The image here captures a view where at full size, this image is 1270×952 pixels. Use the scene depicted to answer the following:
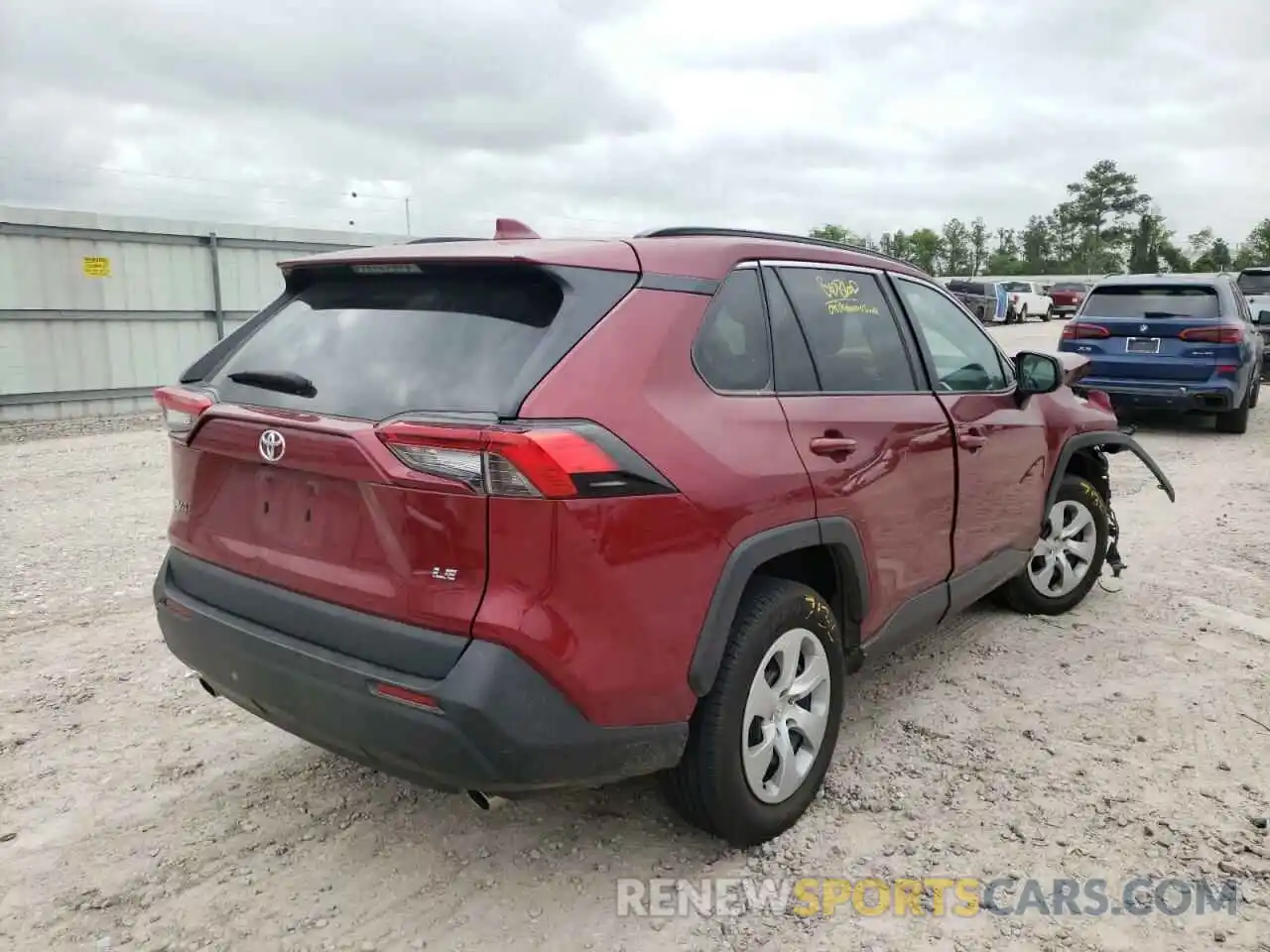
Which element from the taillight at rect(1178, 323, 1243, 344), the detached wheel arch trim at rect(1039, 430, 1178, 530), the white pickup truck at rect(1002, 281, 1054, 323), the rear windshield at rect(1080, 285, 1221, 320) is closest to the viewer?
the detached wheel arch trim at rect(1039, 430, 1178, 530)

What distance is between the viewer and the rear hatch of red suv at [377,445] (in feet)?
7.05

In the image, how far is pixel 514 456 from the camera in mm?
2094

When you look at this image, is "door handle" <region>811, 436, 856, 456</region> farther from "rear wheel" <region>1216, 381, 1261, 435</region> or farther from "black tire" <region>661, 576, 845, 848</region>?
"rear wheel" <region>1216, 381, 1261, 435</region>

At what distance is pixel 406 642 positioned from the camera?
2.21 m

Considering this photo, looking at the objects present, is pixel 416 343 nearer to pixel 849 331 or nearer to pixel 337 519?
pixel 337 519

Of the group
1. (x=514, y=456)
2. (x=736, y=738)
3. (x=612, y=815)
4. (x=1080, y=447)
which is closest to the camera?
(x=514, y=456)

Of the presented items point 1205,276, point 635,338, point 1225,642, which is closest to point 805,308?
point 635,338

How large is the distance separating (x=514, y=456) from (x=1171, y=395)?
398 inches

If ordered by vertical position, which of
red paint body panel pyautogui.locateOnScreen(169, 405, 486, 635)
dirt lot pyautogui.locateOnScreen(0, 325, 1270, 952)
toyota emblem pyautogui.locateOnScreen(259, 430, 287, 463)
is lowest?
dirt lot pyautogui.locateOnScreen(0, 325, 1270, 952)

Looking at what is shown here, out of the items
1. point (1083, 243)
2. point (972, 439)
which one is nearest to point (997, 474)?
point (972, 439)

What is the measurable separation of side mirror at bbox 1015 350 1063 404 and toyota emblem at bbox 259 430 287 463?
3.17 meters

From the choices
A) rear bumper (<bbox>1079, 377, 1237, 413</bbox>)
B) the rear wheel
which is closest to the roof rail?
rear bumper (<bbox>1079, 377, 1237, 413</bbox>)

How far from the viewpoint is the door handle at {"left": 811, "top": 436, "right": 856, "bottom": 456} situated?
2.83 meters

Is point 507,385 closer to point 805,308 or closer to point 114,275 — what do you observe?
point 805,308
